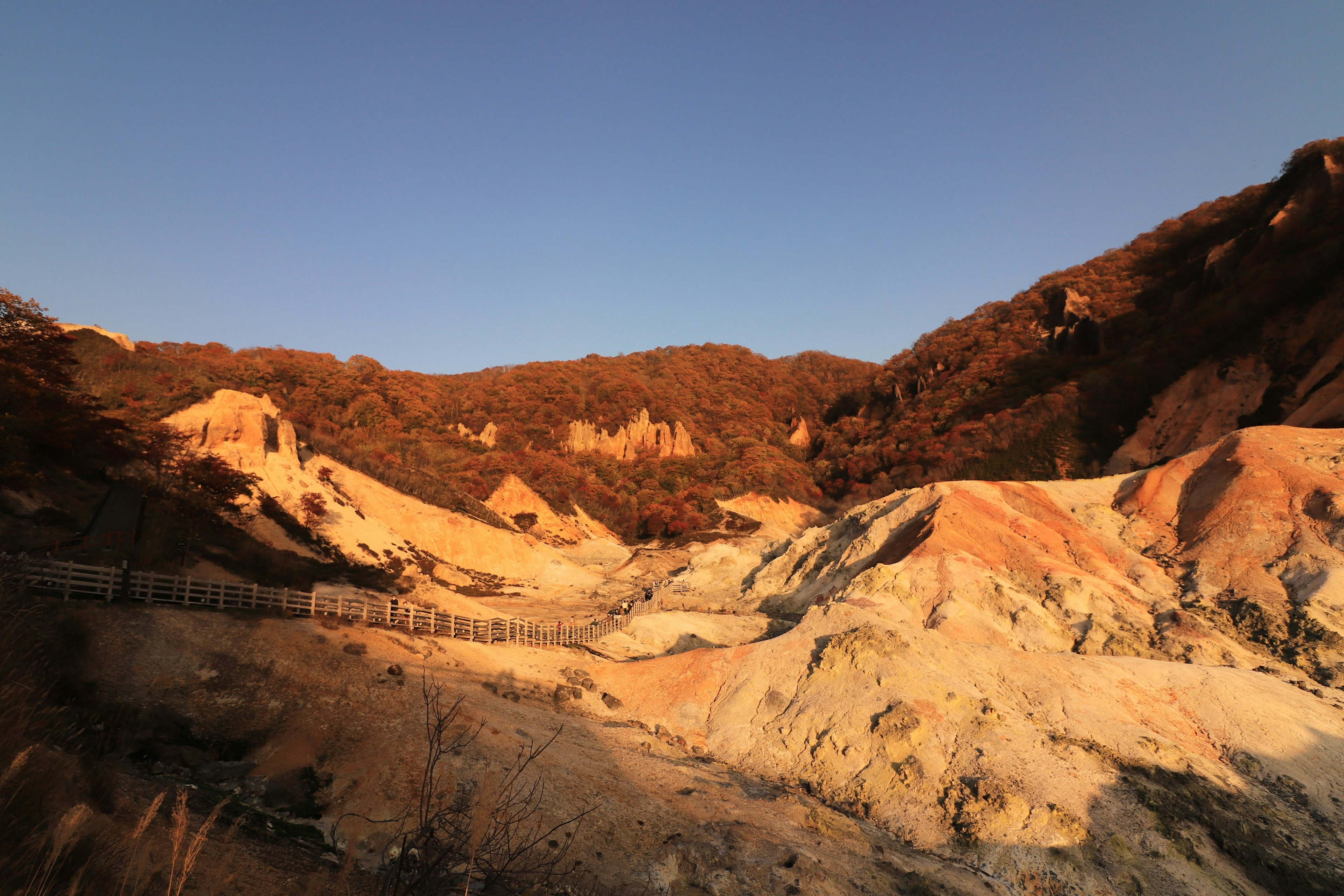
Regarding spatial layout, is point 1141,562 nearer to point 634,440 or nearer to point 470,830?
point 470,830

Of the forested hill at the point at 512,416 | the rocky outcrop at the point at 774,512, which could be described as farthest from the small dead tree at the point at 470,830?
the rocky outcrop at the point at 774,512

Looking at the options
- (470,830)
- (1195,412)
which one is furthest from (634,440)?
(470,830)

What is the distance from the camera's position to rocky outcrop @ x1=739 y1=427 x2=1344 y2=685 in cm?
2272

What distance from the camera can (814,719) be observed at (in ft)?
56.8

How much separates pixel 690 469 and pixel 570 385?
21.6m

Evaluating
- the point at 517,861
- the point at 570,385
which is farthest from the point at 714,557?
the point at 570,385

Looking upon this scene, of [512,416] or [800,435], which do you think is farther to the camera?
[800,435]

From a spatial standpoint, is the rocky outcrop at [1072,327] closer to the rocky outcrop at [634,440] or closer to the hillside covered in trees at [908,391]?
the hillside covered in trees at [908,391]

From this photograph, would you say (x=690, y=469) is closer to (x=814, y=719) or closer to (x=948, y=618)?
(x=948, y=618)

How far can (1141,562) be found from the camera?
28.0m

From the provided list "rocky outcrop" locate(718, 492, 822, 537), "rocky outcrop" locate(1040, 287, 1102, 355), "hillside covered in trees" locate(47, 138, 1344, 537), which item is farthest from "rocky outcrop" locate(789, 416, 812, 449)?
"rocky outcrop" locate(1040, 287, 1102, 355)

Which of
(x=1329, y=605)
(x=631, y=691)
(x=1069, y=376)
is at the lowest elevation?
(x=631, y=691)

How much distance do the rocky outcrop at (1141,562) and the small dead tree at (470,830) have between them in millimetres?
13136

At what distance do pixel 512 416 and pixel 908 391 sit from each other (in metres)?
50.2
